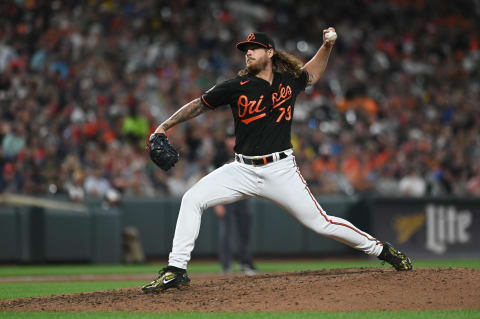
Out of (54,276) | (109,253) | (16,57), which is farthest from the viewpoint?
(16,57)

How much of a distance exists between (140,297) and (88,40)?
10407mm

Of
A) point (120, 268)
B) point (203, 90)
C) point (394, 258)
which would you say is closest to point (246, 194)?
point (394, 258)

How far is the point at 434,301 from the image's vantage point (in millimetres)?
5812

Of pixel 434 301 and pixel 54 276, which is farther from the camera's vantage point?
pixel 54 276

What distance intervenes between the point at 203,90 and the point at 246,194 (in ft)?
33.5

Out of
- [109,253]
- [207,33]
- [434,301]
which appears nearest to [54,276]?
[109,253]

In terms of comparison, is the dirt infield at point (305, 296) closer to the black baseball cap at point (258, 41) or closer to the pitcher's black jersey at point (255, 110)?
the pitcher's black jersey at point (255, 110)

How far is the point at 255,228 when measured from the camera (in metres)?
14.2

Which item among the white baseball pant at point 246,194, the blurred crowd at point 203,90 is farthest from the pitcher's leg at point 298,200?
the blurred crowd at point 203,90

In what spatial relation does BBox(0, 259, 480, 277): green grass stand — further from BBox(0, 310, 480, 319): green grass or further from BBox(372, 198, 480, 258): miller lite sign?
BBox(0, 310, 480, 319): green grass

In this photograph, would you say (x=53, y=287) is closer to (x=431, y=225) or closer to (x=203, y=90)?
(x=431, y=225)

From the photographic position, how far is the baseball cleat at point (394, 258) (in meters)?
6.59

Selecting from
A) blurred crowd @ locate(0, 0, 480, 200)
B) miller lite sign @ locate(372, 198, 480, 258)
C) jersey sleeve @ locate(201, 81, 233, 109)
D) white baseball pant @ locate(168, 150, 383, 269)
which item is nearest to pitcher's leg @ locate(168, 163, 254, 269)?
white baseball pant @ locate(168, 150, 383, 269)

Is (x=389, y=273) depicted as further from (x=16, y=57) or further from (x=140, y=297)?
(x=16, y=57)
